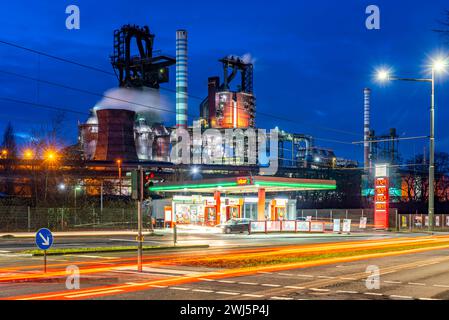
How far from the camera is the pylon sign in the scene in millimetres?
57469

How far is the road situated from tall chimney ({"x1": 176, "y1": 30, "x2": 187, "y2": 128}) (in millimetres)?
100962

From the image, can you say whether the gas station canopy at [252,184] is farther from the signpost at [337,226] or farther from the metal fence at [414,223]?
the metal fence at [414,223]

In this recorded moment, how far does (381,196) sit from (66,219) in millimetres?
31686

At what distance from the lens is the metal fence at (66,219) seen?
49.0m

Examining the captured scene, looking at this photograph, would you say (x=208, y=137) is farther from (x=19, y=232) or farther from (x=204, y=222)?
(x=19, y=232)

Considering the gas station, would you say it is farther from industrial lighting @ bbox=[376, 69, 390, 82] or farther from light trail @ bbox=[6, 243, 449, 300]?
light trail @ bbox=[6, 243, 449, 300]

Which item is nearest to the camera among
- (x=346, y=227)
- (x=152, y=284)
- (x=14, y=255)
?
(x=152, y=284)

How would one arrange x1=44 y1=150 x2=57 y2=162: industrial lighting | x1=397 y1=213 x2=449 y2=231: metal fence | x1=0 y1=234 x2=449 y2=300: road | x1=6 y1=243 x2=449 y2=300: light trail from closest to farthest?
1. x1=6 y1=243 x2=449 y2=300: light trail
2. x1=0 y1=234 x2=449 y2=300: road
3. x1=44 y1=150 x2=57 y2=162: industrial lighting
4. x1=397 y1=213 x2=449 y2=231: metal fence

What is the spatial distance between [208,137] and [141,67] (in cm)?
2333

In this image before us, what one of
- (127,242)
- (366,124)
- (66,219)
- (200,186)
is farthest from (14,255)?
(366,124)

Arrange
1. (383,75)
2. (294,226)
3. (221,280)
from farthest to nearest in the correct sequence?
(294,226)
(383,75)
(221,280)

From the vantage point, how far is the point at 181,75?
121062mm

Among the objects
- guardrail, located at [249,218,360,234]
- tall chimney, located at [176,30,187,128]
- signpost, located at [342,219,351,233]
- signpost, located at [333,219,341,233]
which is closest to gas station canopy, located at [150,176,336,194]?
guardrail, located at [249,218,360,234]

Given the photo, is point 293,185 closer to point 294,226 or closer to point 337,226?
point 294,226
